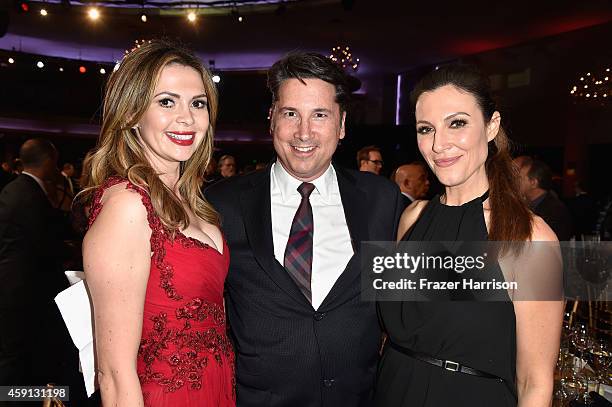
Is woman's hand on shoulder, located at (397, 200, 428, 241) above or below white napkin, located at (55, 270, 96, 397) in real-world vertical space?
above

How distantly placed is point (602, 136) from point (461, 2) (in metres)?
3.49

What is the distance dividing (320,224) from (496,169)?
71 centimetres

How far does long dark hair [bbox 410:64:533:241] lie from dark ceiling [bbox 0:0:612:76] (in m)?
5.81

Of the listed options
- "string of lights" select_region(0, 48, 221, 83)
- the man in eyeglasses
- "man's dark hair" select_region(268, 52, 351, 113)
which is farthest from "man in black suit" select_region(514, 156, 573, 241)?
"string of lights" select_region(0, 48, 221, 83)

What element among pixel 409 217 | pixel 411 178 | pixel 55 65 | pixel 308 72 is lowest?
pixel 409 217

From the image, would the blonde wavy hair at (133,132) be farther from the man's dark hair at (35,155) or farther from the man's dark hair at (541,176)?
the man's dark hair at (541,176)

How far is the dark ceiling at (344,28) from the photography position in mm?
7949

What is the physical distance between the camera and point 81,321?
1773 mm

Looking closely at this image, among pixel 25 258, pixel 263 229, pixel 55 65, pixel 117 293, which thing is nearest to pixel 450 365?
pixel 263 229

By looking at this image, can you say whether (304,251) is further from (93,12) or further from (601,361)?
(93,12)

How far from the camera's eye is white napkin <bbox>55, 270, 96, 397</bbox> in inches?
69.2

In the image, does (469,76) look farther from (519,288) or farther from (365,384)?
(365,384)

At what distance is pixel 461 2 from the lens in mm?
7547

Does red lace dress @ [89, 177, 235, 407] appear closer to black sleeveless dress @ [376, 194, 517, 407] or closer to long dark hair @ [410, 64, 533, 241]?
black sleeveless dress @ [376, 194, 517, 407]
